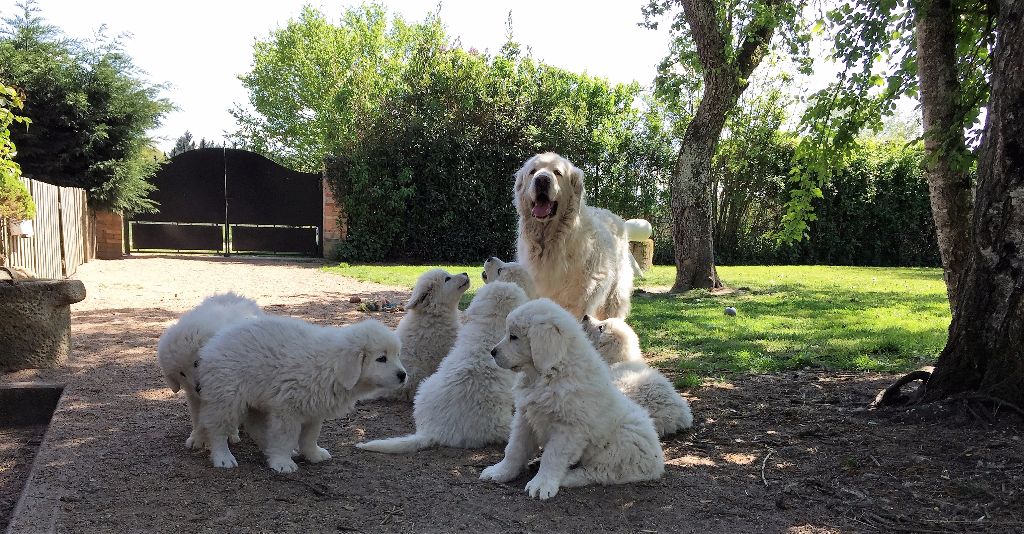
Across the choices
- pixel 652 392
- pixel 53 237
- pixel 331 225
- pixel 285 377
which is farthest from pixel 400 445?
pixel 331 225

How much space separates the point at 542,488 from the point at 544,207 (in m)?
3.69

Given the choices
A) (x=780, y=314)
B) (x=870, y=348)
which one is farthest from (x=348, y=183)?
(x=870, y=348)

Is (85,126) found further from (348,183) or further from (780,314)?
(780,314)

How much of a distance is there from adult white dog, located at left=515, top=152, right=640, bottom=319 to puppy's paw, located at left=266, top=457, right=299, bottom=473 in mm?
3489

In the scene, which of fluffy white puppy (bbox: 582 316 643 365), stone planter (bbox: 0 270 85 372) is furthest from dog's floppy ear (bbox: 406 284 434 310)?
stone planter (bbox: 0 270 85 372)

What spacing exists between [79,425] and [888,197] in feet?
80.0

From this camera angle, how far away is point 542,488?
375 centimetres

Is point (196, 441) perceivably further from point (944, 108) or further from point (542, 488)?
point (944, 108)

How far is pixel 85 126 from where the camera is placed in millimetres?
18891

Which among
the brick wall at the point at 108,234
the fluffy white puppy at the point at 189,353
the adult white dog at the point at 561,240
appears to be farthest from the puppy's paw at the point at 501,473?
the brick wall at the point at 108,234

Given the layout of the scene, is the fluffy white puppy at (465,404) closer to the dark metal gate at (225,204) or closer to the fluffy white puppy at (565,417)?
the fluffy white puppy at (565,417)

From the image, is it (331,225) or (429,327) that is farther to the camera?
(331,225)

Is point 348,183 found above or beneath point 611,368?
above

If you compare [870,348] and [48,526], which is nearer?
[48,526]
